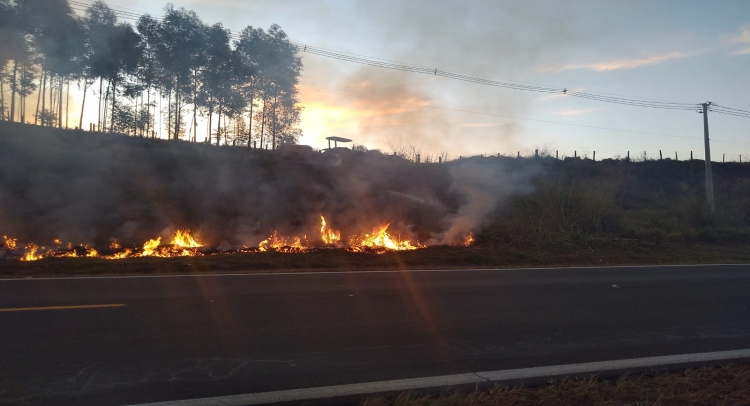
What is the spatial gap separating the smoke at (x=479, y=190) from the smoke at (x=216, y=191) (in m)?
0.06

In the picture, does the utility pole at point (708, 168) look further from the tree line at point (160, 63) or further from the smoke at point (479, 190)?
the tree line at point (160, 63)

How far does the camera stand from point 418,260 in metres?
12.4

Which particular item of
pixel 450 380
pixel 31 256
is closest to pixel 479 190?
pixel 31 256

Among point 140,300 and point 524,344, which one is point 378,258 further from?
point 524,344

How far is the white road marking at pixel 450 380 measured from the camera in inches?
155

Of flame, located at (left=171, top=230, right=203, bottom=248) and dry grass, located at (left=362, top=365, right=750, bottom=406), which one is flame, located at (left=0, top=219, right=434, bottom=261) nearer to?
flame, located at (left=171, top=230, right=203, bottom=248)

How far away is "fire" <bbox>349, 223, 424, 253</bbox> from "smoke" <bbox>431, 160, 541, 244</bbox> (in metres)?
1.48

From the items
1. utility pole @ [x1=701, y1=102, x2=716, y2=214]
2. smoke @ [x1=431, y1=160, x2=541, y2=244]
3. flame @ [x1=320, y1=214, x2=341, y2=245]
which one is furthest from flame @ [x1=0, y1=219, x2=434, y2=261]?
utility pole @ [x1=701, y1=102, x2=716, y2=214]

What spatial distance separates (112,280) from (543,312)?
23.1ft

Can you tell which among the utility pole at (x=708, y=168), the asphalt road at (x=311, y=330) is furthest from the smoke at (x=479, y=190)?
the asphalt road at (x=311, y=330)

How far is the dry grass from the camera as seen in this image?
12.6 feet

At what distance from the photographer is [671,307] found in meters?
7.49

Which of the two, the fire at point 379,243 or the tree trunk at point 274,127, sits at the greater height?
the tree trunk at point 274,127

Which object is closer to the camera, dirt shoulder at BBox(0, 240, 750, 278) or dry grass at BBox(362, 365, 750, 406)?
dry grass at BBox(362, 365, 750, 406)
